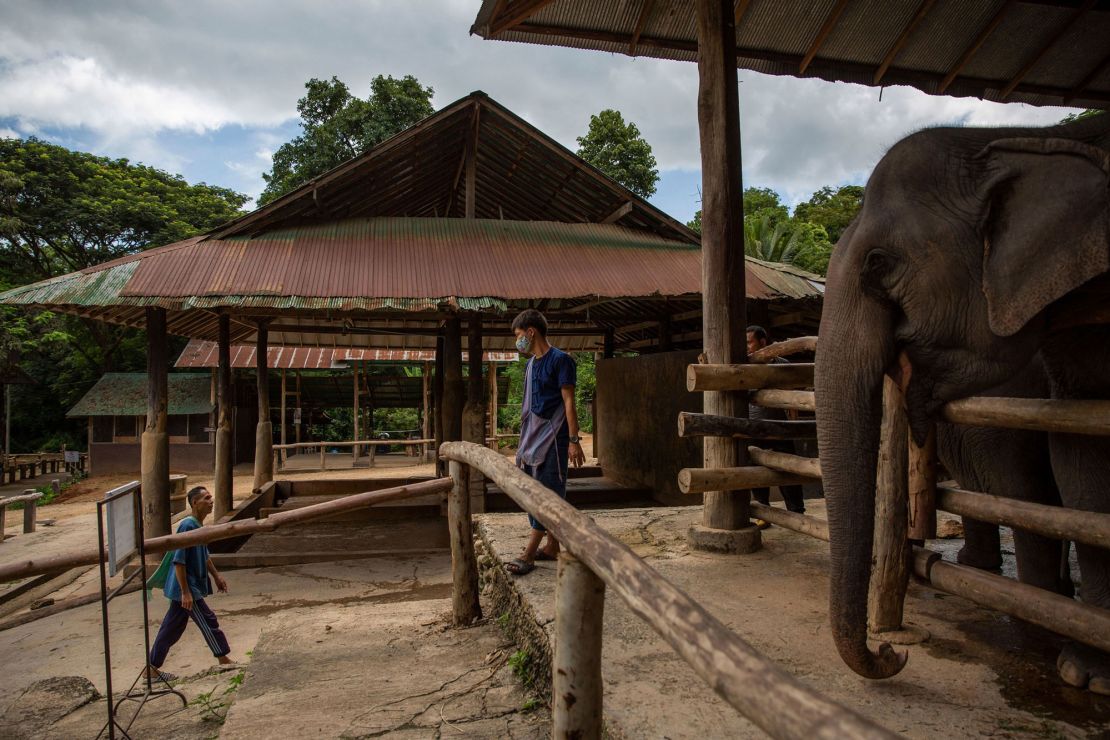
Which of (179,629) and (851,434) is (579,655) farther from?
(179,629)

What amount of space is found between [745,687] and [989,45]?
5.30 m

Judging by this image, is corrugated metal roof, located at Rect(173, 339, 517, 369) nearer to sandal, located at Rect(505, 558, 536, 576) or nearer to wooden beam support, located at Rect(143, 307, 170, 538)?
wooden beam support, located at Rect(143, 307, 170, 538)

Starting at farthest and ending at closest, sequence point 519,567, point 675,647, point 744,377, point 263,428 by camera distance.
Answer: point 263,428 → point 744,377 → point 519,567 → point 675,647

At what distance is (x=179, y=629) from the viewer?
15.3ft

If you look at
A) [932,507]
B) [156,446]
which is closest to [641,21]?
[932,507]

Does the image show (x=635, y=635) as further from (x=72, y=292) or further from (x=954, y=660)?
(x=72, y=292)

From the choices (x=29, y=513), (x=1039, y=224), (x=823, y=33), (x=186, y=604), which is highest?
(x=823, y=33)

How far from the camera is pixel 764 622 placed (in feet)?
9.51

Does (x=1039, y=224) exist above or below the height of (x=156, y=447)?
above

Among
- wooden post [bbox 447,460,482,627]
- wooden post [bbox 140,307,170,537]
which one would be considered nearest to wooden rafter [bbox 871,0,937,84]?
wooden post [bbox 447,460,482,627]

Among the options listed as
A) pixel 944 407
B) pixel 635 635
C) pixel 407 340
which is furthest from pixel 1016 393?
pixel 407 340

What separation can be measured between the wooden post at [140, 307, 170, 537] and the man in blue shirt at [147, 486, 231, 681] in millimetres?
3250

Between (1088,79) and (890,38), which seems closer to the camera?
(890,38)

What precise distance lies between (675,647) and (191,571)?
4.47m
